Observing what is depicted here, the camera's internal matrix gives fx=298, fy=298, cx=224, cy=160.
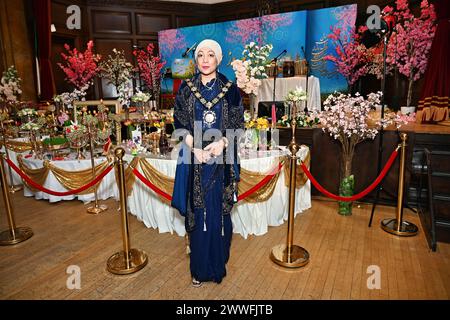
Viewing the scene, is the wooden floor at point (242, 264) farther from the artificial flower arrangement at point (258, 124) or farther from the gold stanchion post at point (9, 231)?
the artificial flower arrangement at point (258, 124)

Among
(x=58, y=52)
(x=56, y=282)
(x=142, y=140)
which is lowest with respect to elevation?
(x=56, y=282)

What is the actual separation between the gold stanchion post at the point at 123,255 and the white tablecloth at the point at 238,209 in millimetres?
620

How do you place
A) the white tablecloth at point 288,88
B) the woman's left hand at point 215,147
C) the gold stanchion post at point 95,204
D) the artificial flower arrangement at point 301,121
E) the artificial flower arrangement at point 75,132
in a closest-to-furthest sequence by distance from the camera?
the woman's left hand at point 215,147
the gold stanchion post at point 95,204
the artificial flower arrangement at point 75,132
the artificial flower arrangement at point 301,121
the white tablecloth at point 288,88

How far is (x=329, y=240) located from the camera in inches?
138

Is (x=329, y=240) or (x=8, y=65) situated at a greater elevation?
(x=8, y=65)

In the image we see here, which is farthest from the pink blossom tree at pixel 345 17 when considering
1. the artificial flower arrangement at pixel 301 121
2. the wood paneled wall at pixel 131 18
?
the artificial flower arrangement at pixel 301 121

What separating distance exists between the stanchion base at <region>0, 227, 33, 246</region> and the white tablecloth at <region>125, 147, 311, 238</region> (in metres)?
1.29

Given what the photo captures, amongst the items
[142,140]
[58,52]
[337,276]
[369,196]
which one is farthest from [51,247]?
[58,52]

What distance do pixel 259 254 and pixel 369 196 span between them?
7.96 ft

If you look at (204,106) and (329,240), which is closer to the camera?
(204,106)

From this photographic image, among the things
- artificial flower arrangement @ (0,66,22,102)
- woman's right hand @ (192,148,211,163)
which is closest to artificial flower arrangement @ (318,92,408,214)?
woman's right hand @ (192,148,211,163)

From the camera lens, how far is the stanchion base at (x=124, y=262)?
289 centimetres

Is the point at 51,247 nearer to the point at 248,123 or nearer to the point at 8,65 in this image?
the point at 248,123

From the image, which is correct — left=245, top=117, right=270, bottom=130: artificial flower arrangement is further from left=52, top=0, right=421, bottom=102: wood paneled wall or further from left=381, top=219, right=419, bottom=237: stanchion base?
left=52, top=0, right=421, bottom=102: wood paneled wall
